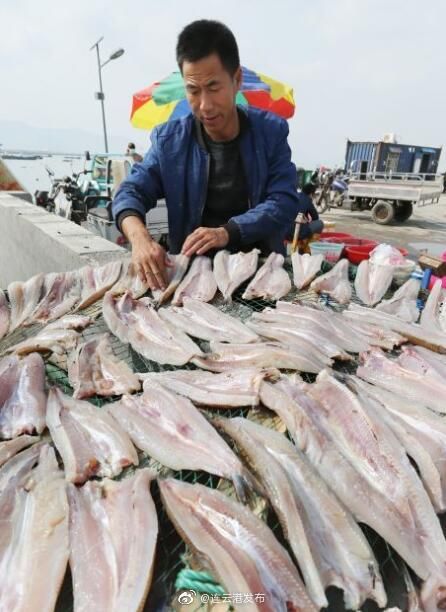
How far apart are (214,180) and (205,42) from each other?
114 centimetres

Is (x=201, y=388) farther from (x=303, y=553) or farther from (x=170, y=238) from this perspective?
(x=170, y=238)

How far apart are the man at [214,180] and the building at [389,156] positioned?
96.4ft

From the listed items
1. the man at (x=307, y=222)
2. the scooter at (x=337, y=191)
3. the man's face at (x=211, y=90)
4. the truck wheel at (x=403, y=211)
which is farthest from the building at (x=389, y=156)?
the man's face at (x=211, y=90)

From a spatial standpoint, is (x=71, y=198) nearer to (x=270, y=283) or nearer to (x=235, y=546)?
(x=270, y=283)

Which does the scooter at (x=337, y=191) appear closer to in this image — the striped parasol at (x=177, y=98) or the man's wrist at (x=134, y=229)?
the striped parasol at (x=177, y=98)

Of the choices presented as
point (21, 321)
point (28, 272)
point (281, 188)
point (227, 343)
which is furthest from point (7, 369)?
point (28, 272)

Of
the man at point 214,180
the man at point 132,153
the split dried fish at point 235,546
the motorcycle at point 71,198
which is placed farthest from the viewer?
the man at point 132,153

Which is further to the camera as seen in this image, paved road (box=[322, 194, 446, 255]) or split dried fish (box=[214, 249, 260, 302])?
paved road (box=[322, 194, 446, 255])

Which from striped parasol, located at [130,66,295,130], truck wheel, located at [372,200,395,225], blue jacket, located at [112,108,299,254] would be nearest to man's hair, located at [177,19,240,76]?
blue jacket, located at [112,108,299,254]

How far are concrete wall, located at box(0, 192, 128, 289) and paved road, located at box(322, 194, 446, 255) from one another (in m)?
10.2

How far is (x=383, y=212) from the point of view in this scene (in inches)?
701

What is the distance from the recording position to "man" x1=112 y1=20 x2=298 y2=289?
3.11 meters

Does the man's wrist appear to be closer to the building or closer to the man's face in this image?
the man's face

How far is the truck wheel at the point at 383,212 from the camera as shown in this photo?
1750cm
